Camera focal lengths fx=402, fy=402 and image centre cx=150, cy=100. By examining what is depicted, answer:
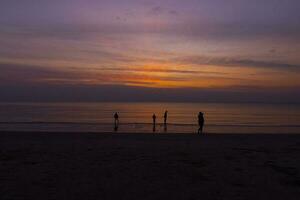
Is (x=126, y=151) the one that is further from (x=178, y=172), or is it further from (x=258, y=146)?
(x=258, y=146)

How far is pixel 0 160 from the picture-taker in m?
14.1

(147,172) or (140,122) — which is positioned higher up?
(140,122)

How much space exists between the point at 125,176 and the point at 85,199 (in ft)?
8.83

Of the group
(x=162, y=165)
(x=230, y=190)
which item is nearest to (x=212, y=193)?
(x=230, y=190)

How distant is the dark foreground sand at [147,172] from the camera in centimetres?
964

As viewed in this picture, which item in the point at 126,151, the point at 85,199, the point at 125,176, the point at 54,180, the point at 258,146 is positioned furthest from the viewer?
the point at 258,146

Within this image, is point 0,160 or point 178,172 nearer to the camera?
point 178,172

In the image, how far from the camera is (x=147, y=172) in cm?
1231

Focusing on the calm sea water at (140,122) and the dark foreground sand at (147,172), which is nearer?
the dark foreground sand at (147,172)

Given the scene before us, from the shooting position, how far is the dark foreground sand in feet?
31.6

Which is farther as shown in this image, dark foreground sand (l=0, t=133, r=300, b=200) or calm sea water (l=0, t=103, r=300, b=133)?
calm sea water (l=0, t=103, r=300, b=133)

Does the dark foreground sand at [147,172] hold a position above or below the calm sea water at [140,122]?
below

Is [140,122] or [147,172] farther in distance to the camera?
[140,122]

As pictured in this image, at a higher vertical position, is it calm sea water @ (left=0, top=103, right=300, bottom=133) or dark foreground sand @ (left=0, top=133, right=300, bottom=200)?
calm sea water @ (left=0, top=103, right=300, bottom=133)
